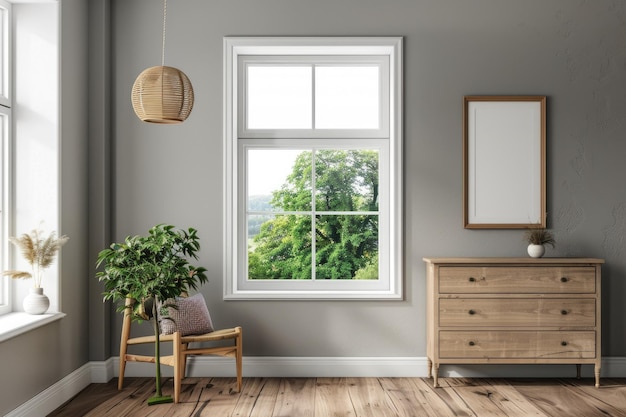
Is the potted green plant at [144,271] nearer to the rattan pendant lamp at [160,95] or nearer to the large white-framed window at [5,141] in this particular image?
the large white-framed window at [5,141]

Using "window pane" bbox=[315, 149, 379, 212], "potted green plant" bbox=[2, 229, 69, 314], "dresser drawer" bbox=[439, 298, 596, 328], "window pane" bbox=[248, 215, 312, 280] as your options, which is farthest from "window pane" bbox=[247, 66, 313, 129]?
"dresser drawer" bbox=[439, 298, 596, 328]

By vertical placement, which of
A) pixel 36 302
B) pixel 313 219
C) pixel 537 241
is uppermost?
pixel 313 219

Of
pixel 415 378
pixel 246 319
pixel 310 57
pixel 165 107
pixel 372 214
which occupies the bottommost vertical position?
pixel 415 378

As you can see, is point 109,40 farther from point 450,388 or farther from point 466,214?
point 450,388

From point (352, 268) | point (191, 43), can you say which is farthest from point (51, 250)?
point (352, 268)

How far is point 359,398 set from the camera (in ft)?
11.7

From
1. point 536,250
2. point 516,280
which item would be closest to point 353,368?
point 516,280

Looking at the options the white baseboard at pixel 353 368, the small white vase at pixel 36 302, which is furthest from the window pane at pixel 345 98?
the small white vase at pixel 36 302

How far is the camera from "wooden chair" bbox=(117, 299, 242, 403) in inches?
135

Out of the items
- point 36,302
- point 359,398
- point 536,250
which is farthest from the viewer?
point 536,250

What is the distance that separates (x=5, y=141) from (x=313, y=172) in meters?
2.06

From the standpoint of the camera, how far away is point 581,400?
3518 millimetres

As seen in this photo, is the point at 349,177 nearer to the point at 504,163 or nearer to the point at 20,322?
the point at 504,163

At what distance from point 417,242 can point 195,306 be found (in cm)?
164
